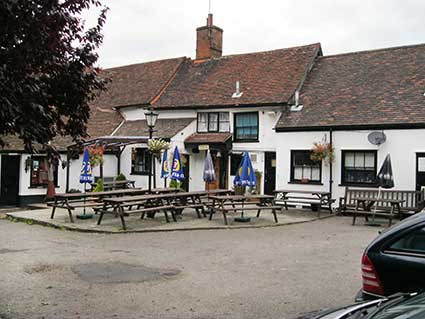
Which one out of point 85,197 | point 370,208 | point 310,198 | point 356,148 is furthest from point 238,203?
point 356,148


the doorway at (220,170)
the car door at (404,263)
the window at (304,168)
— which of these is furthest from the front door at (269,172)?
the car door at (404,263)

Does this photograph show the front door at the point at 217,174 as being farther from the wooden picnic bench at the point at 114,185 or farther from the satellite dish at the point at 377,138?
the satellite dish at the point at 377,138

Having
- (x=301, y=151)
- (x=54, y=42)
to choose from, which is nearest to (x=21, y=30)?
(x=54, y=42)

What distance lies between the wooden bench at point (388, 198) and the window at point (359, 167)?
1.98ft

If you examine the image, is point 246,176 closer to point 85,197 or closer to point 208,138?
point 85,197

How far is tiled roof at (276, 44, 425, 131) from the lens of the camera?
1806 cm

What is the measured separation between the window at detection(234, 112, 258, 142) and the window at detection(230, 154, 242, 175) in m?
0.74

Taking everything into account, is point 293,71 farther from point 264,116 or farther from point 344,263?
point 344,263

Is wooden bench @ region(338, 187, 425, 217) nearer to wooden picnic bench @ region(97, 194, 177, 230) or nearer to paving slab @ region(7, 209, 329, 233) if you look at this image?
paving slab @ region(7, 209, 329, 233)

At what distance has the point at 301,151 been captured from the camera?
65.3 feet

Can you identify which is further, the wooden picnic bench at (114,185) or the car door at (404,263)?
the wooden picnic bench at (114,185)

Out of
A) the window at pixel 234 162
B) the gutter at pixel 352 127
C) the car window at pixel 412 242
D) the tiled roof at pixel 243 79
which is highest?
the tiled roof at pixel 243 79

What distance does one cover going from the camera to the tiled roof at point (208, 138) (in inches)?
874

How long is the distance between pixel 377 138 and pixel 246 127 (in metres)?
6.48
